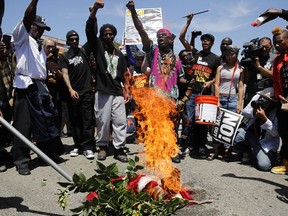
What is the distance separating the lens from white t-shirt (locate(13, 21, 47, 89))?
4473 mm

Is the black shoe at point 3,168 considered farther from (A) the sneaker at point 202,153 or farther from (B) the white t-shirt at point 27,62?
(A) the sneaker at point 202,153

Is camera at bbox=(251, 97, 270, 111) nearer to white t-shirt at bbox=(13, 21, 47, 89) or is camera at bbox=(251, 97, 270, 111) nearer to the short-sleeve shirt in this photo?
the short-sleeve shirt


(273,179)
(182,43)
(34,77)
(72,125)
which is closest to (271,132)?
(273,179)

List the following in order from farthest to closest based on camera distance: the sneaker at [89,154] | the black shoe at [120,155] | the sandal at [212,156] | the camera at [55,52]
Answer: the camera at [55,52] → the sandal at [212,156] → the sneaker at [89,154] → the black shoe at [120,155]

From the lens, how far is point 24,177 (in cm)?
452

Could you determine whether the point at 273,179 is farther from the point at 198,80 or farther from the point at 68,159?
the point at 68,159

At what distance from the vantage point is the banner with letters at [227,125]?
17.3 ft

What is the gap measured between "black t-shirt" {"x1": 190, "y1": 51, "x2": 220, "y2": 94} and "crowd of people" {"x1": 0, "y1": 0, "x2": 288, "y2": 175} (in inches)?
0.8

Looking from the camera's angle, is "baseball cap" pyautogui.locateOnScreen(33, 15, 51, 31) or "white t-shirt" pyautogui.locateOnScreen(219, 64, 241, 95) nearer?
"baseball cap" pyautogui.locateOnScreen(33, 15, 51, 31)

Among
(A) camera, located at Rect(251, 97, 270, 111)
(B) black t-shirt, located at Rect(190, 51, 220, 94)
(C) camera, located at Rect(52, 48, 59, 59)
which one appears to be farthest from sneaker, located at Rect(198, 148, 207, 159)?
(C) camera, located at Rect(52, 48, 59, 59)

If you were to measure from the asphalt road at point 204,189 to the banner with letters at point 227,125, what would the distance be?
1.73 feet

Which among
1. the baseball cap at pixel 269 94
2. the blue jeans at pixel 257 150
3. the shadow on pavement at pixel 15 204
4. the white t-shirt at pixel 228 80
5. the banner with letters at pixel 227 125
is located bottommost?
the shadow on pavement at pixel 15 204

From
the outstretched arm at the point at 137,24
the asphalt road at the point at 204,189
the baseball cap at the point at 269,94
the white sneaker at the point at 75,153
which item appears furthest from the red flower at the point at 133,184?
the baseball cap at the point at 269,94

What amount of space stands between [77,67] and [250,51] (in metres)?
3.37
